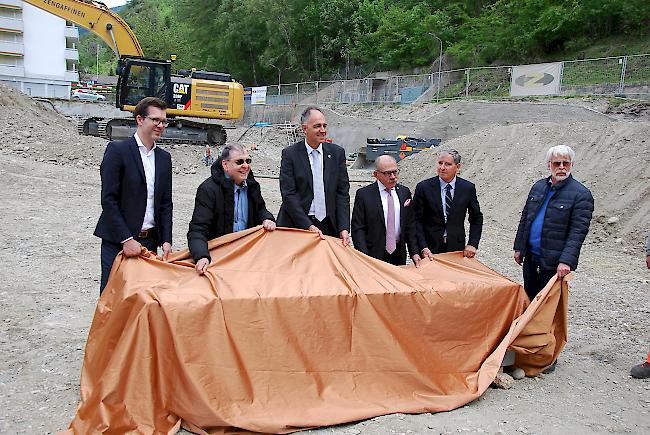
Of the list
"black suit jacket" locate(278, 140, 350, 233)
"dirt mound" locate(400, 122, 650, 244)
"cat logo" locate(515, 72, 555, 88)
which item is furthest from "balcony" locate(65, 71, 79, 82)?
"black suit jacket" locate(278, 140, 350, 233)

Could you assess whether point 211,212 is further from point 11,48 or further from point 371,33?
point 11,48

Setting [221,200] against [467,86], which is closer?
[221,200]

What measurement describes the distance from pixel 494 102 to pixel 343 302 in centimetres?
2190

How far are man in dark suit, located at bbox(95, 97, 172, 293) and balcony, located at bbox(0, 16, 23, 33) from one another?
2236 inches

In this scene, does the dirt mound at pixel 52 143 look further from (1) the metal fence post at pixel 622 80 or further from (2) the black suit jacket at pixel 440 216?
(2) the black suit jacket at pixel 440 216

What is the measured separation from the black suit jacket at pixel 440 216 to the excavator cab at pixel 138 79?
Answer: 53.7 feet

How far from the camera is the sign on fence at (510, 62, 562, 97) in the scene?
79.5 feet

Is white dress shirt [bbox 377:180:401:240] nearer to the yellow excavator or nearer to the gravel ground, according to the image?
the gravel ground

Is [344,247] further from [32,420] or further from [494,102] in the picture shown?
[494,102]

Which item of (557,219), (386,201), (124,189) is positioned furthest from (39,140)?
(557,219)

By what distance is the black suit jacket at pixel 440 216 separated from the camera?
5309mm

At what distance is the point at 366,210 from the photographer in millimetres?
5168

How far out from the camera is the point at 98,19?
2116 centimetres

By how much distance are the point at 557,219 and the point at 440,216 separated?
1004 mm
